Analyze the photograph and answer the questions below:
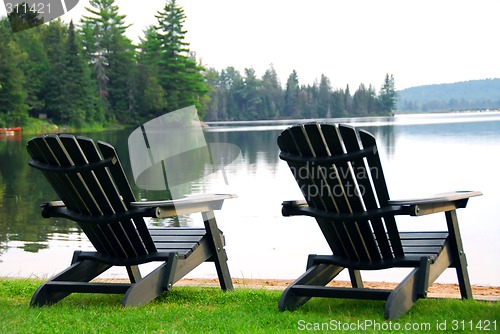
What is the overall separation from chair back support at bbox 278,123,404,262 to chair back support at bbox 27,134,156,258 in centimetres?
92

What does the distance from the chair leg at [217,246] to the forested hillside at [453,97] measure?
104850 millimetres

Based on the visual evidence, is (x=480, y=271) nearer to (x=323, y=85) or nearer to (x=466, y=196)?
(x=466, y=196)

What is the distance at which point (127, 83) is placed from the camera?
229ft

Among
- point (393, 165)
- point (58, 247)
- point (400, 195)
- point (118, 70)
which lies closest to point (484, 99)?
point (118, 70)

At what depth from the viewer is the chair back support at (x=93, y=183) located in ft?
13.4

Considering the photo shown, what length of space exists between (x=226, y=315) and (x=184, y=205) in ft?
2.44

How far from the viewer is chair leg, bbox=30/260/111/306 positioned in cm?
434

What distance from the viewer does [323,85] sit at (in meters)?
90.3

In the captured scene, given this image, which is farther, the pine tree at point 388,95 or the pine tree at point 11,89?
the pine tree at point 388,95

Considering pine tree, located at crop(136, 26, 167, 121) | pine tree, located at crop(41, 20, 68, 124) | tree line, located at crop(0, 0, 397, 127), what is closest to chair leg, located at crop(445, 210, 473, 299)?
tree line, located at crop(0, 0, 397, 127)

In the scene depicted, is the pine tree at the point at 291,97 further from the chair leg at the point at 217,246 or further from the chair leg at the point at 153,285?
the chair leg at the point at 153,285

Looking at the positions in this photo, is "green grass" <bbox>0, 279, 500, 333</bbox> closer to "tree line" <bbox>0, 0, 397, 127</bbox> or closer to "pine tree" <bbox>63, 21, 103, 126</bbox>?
"tree line" <bbox>0, 0, 397, 127</bbox>

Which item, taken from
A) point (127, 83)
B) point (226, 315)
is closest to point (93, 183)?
point (226, 315)

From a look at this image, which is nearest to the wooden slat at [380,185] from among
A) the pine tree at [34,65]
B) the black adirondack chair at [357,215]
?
the black adirondack chair at [357,215]
